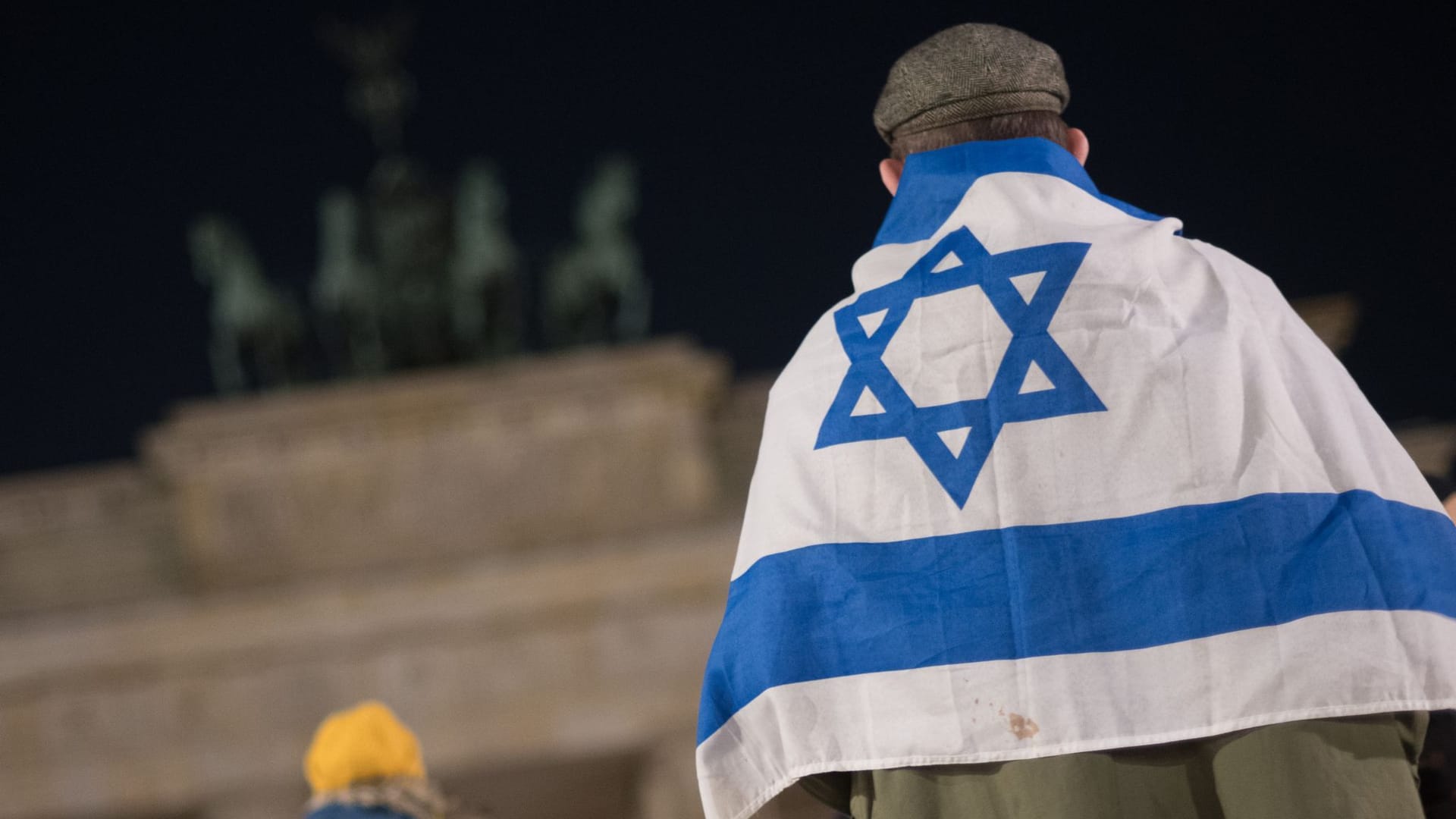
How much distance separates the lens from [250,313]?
17.0m

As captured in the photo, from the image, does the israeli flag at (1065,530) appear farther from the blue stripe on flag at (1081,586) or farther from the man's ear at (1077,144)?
the man's ear at (1077,144)

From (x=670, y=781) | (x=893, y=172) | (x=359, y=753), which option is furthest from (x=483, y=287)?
(x=893, y=172)

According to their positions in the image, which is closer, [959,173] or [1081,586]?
[1081,586]

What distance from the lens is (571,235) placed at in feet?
78.2

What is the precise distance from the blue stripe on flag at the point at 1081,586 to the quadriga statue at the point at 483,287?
15.1 m

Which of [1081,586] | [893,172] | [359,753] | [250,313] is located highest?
[893,172]

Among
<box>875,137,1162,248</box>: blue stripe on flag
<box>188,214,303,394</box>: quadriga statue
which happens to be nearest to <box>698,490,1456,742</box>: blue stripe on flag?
<box>875,137,1162,248</box>: blue stripe on flag

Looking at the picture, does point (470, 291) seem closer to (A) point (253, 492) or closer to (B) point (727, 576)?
(A) point (253, 492)

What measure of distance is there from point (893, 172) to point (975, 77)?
0.19 m

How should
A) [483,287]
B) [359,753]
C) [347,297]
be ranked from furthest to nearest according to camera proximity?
[347,297] < [483,287] < [359,753]

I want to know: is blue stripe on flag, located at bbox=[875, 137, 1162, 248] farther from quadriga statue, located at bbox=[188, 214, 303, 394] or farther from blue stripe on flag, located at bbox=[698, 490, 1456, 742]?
quadriga statue, located at bbox=[188, 214, 303, 394]

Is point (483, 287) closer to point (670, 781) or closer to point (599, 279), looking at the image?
point (599, 279)

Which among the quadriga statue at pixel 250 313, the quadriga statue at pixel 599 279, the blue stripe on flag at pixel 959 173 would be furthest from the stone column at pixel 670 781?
the blue stripe on flag at pixel 959 173

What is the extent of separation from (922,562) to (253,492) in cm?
1433
